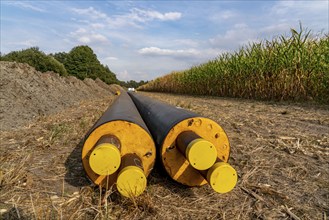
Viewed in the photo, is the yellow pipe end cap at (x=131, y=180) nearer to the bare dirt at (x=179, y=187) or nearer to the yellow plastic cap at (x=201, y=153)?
the bare dirt at (x=179, y=187)

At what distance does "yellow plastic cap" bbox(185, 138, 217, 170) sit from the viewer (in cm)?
171

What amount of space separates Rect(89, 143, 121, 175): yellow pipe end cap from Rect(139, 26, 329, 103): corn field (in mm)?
6611

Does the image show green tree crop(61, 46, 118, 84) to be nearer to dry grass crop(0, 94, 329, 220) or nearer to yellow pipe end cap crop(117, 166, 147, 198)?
dry grass crop(0, 94, 329, 220)

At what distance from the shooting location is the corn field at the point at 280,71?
24.1ft

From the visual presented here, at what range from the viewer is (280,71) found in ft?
26.6

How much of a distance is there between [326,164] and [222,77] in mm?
9776

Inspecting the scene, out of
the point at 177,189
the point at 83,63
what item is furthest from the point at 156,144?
the point at 83,63

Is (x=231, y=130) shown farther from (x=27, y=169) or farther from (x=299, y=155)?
(x=27, y=169)

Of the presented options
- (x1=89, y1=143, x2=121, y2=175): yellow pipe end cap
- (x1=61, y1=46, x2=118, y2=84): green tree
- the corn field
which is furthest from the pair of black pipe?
(x1=61, y1=46, x2=118, y2=84): green tree

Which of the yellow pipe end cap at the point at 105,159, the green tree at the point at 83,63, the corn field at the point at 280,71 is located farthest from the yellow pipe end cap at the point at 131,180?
the green tree at the point at 83,63

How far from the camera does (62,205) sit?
1.87 metres

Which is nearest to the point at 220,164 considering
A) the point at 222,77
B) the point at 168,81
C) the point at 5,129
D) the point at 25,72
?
the point at 5,129

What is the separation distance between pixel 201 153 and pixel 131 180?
0.44 m

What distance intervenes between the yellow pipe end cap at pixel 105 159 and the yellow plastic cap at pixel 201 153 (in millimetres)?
438
